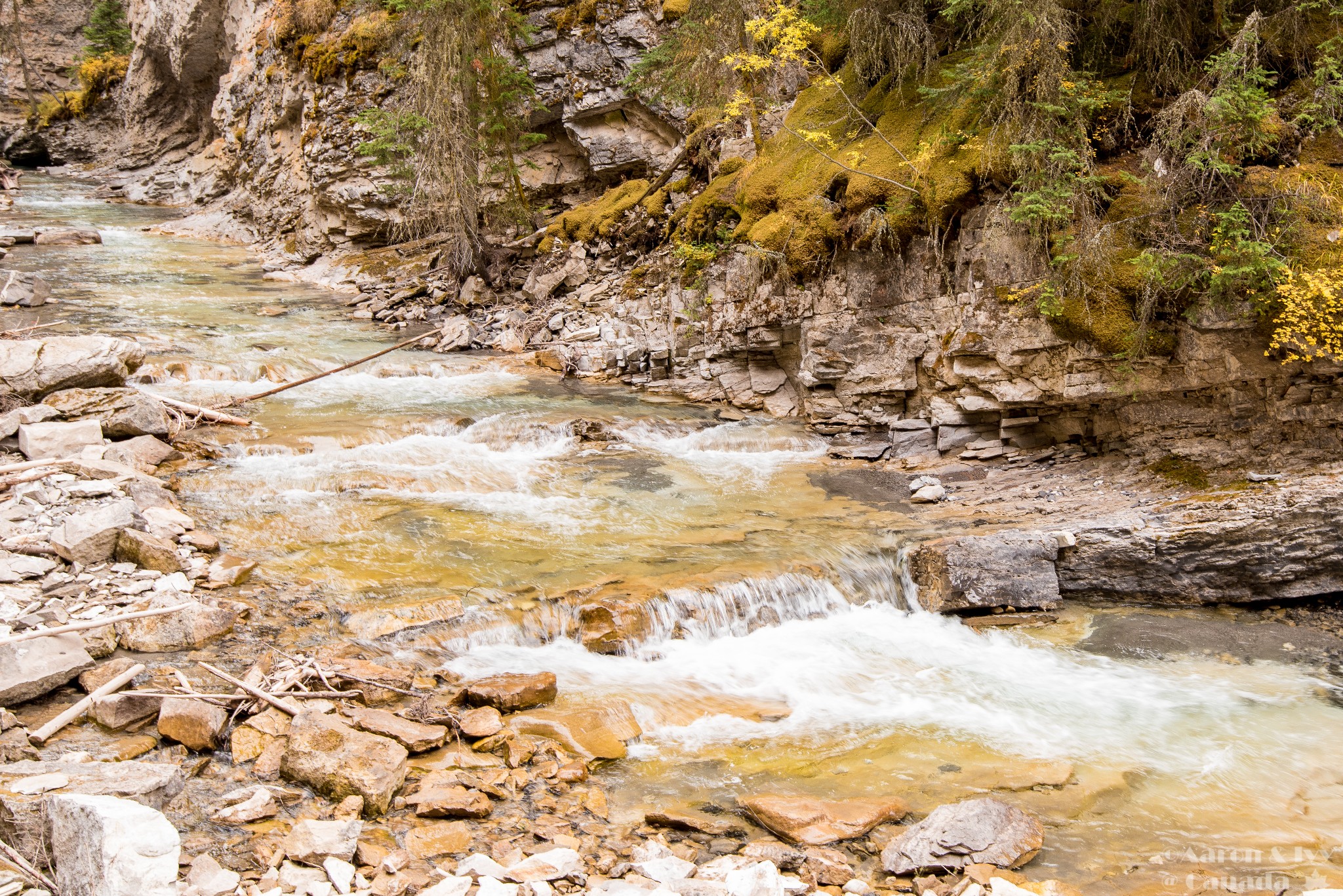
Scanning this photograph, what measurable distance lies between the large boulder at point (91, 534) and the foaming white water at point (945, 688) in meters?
3.14

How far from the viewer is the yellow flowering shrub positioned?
730cm

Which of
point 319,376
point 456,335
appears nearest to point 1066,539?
point 319,376

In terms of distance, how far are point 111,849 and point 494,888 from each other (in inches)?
59.2

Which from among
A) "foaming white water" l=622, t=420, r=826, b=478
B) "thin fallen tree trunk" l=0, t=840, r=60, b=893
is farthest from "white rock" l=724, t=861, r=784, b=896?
"foaming white water" l=622, t=420, r=826, b=478

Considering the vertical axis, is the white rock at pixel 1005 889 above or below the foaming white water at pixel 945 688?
above

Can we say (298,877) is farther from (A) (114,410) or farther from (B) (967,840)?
(A) (114,410)

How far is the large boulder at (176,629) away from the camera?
5.75m

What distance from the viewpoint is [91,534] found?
6621 millimetres

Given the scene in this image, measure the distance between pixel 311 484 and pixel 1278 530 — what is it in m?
9.66

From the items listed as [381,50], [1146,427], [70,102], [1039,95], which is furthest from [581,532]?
[70,102]

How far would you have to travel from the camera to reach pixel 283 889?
3514 millimetres

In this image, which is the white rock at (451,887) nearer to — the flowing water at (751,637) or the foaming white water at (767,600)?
the flowing water at (751,637)

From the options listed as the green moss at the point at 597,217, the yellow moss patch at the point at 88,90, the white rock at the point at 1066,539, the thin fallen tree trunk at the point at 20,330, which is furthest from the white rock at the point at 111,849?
the yellow moss patch at the point at 88,90

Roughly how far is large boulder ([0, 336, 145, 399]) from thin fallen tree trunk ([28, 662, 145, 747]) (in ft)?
21.7
